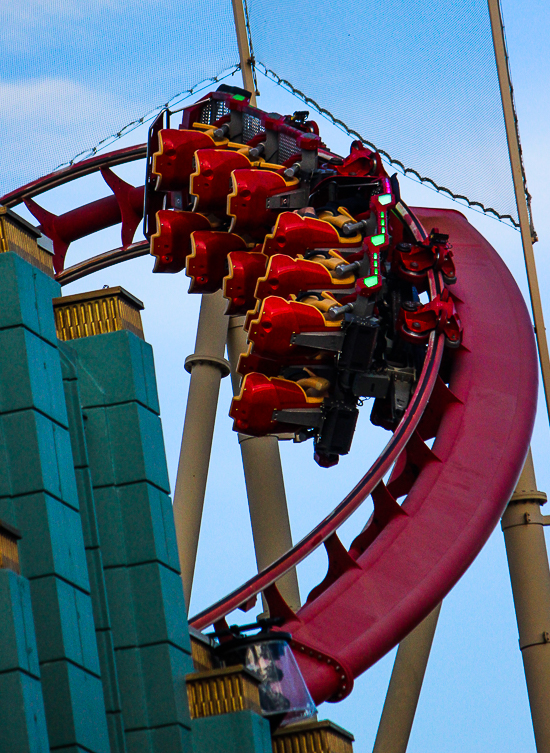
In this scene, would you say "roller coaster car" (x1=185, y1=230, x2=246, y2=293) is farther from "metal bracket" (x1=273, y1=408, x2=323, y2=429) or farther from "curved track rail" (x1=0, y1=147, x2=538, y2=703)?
Answer: "curved track rail" (x1=0, y1=147, x2=538, y2=703)

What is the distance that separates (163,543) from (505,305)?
17.3 feet

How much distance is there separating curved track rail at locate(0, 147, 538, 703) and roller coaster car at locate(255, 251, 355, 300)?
86 cm

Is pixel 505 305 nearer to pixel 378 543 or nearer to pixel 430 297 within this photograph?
pixel 430 297

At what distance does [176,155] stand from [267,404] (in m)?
2.11

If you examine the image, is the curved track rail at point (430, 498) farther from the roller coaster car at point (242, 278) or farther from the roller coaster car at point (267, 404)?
the roller coaster car at point (242, 278)

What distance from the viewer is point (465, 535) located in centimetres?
1043

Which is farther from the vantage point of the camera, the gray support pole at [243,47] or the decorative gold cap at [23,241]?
the gray support pole at [243,47]

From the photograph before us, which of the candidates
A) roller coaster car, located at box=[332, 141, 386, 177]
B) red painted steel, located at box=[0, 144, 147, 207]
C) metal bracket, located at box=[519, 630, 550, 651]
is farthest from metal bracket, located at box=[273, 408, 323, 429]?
red painted steel, located at box=[0, 144, 147, 207]

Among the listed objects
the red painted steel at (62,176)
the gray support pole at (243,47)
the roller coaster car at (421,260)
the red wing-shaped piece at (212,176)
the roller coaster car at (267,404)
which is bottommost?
the roller coaster car at (267,404)

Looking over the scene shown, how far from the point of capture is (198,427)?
39.9 feet

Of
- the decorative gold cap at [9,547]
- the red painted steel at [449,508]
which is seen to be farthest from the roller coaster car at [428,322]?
the decorative gold cap at [9,547]

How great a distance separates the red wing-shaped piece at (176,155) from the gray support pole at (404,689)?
368 centimetres

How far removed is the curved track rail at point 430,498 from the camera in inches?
381

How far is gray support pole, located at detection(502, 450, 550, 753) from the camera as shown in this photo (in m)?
11.0
